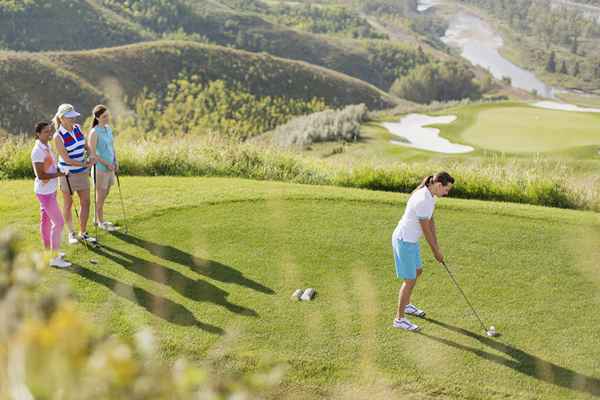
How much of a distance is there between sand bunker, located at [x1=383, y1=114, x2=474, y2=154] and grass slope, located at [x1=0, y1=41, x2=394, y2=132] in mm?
34736

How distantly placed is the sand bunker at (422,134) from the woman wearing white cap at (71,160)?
747 inches

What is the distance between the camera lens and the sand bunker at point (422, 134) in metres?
28.1

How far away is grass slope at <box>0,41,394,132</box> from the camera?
6218 centimetres

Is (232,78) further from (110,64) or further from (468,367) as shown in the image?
(468,367)

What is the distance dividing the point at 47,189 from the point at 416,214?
209 inches

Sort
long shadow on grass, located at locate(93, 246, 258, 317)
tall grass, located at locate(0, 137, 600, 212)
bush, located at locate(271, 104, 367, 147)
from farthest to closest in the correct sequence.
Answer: bush, located at locate(271, 104, 367, 147) → tall grass, located at locate(0, 137, 600, 212) → long shadow on grass, located at locate(93, 246, 258, 317)

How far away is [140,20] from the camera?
482 feet

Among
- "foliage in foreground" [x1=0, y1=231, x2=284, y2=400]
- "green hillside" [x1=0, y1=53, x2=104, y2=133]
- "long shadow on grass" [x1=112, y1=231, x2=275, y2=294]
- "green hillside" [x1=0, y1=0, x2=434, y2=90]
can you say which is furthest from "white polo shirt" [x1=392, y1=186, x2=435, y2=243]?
"green hillside" [x1=0, y1=0, x2=434, y2=90]

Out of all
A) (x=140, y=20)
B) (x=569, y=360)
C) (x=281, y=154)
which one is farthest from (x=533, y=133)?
(x=140, y=20)

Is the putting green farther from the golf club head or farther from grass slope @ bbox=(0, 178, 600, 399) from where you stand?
the golf club head

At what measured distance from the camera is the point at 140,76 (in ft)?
254

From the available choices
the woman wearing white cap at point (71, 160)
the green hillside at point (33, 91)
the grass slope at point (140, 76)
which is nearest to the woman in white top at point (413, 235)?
the woman wearing white cap at point (71, 160)

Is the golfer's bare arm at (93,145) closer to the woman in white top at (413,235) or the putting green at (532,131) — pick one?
the woman in white top at (413,235)

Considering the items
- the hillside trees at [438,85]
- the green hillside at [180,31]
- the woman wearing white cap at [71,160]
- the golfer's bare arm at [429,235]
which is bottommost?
the hillside trees at [438,85]
